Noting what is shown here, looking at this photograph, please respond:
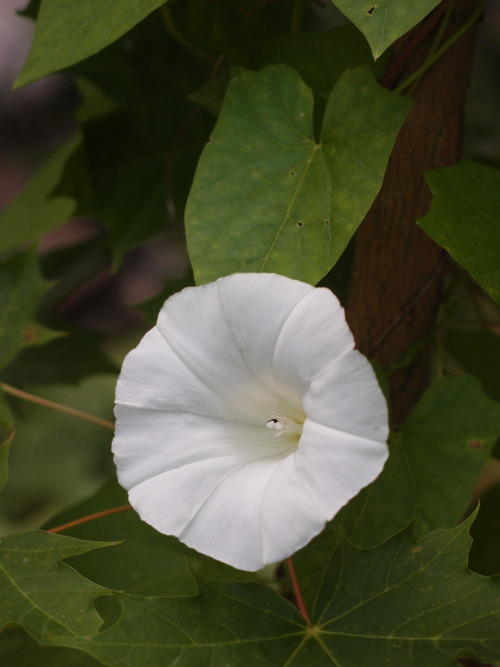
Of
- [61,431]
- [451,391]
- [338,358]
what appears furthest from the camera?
[61,431]

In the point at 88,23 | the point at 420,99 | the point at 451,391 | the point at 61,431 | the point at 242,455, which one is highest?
the point at 88,23

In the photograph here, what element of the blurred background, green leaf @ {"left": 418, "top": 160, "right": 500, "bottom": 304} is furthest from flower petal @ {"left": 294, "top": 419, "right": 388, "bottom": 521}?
the blurred background

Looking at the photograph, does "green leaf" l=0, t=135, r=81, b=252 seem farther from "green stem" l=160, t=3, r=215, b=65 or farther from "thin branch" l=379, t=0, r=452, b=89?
"thin branch" l=379, t=0, r=452, b=89

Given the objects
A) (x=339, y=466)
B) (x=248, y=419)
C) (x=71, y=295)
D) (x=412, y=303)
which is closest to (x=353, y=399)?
(x=339, y=466)

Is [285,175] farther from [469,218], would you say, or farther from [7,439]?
[7,439]

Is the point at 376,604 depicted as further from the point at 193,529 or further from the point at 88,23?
the point at 88,23

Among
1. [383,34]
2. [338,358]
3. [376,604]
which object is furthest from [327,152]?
[376,604]

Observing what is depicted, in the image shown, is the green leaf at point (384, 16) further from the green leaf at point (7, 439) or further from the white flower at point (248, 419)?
the green leaf at point (7, 439)
